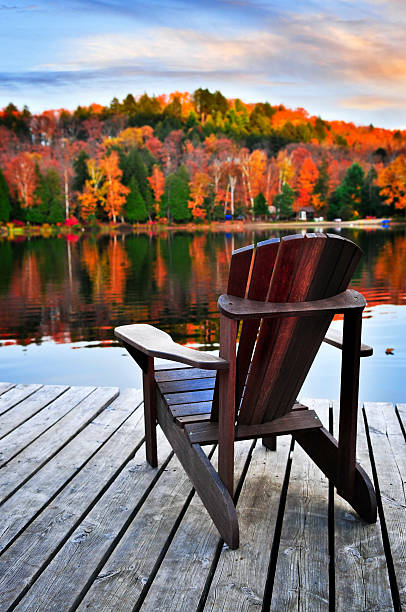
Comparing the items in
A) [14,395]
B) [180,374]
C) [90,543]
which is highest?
[180,374]

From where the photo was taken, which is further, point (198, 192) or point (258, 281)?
point (198, 192)

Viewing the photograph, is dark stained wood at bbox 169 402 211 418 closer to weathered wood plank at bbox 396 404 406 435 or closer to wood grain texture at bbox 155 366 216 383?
wood grain texture at bbox 155 366 216 383

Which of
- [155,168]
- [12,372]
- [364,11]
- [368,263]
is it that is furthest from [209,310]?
[364,11]

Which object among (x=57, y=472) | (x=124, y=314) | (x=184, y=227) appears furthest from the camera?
(x=184, y=227)

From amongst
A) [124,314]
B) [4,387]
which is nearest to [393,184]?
[124,314]

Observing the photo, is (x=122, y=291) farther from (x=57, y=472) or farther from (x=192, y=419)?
(x=192, y=419)

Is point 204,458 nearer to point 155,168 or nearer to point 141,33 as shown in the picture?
point 155,168

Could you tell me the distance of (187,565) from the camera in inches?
64.7

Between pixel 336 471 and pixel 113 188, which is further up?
pixel 336 471

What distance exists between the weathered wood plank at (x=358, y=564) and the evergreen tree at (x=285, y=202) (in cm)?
3885

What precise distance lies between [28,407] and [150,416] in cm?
→ 97

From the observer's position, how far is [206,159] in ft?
137

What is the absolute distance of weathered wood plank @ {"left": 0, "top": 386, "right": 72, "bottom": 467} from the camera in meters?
2.49

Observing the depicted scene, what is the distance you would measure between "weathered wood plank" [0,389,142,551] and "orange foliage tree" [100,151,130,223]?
3523 cm
